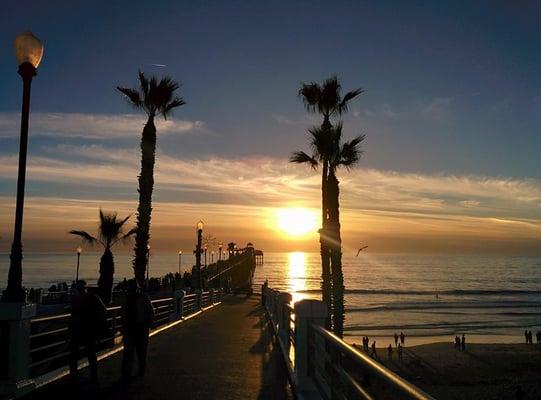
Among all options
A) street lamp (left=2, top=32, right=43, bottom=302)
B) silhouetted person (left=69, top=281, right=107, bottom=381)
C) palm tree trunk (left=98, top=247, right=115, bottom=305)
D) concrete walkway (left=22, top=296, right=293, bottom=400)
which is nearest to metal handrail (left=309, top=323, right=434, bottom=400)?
concrete walkway (left=22, top=296, right=293, bottom=400)

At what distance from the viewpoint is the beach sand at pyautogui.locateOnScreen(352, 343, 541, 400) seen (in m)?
28.3

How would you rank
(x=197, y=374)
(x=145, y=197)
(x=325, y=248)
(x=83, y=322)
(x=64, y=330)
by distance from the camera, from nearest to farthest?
(x=83, y=322), (x=197, y=374), (x=64, y=330), (x=145, y=197), (x=325, y=248)

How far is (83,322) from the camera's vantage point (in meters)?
8.35

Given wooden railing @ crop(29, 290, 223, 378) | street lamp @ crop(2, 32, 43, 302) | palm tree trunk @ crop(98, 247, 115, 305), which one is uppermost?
street lamp @ crop(2, 32, 43, 302)

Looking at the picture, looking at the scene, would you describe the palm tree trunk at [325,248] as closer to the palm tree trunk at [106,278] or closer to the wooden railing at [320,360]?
the palm tree trunk at [106,278]

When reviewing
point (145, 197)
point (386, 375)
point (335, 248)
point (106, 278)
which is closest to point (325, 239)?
point (335, 248)

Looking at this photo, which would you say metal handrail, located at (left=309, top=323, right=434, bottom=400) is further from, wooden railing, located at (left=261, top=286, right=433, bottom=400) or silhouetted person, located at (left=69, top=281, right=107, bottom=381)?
silhouetted person, located at (left=69, top=281, right=107, bottom=381)

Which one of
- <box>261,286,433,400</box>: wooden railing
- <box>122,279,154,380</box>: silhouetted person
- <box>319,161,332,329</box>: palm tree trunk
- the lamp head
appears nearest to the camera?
<box>261,286,433,400</box>: wooden railing

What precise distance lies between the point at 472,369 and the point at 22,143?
3307 centimetres

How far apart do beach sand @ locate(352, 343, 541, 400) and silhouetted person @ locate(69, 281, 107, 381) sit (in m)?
20.9

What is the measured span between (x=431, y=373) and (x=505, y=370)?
493cm

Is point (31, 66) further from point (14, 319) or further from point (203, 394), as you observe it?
point (203, 394)

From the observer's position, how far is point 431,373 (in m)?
32.8

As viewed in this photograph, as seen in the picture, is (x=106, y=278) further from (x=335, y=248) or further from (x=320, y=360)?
(x=320, y=360)
